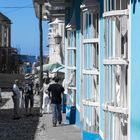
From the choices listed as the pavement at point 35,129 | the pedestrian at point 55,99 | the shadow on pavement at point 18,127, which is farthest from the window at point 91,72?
the pedestrian at point 55,99

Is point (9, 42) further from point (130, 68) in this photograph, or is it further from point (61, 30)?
point (130, 68)

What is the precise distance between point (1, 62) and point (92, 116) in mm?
60879

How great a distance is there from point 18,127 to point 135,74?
1235 cm

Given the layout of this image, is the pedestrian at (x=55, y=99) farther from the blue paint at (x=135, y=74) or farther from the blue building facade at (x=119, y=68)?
the blue paint at (x=135, y=74)

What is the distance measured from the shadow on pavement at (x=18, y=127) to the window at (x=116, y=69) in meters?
7.79

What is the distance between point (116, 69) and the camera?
9617 millimetres

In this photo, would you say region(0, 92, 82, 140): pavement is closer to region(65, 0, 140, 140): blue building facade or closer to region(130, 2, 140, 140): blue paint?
region(65, 0, 140, 140): blue building facade

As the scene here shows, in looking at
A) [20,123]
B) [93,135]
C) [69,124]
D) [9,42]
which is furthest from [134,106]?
[9,42]

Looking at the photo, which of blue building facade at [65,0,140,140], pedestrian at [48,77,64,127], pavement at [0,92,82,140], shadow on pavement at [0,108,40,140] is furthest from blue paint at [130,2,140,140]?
pedestrian at [48,77,64,127]

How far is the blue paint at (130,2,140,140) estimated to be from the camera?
8.55 meters

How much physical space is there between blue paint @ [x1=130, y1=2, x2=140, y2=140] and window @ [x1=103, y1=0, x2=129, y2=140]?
0.33m

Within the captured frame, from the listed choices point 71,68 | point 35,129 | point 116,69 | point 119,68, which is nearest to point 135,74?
point 119,68

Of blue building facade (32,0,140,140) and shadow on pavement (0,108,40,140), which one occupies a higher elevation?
blue building facade (32,0,140,140)

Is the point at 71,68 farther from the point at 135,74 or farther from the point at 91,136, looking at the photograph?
the point at 135,74
